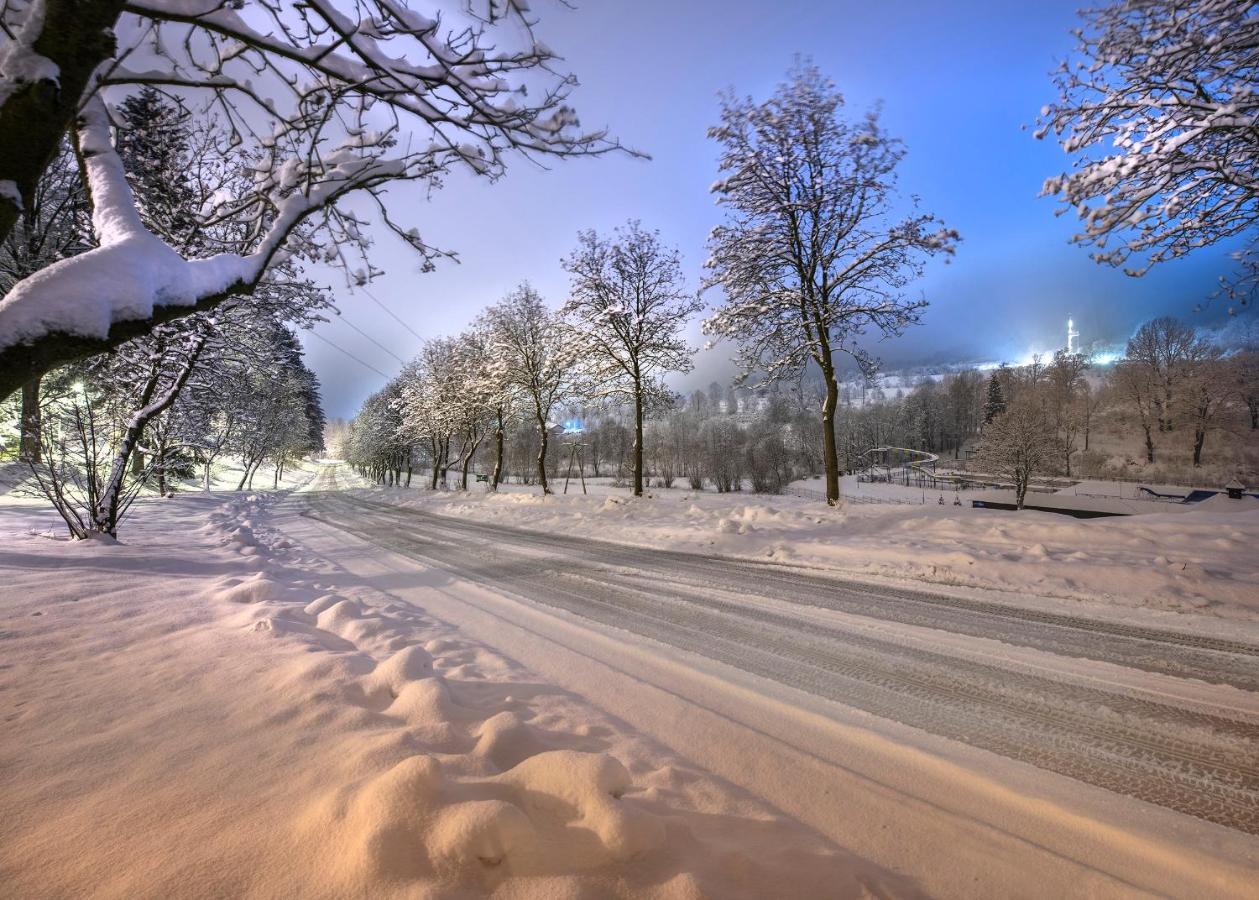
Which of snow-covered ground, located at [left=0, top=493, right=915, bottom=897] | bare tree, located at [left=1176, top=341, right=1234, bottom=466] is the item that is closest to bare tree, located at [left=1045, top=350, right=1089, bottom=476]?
bare tree, located at [left=1176, top=341, right=1234, bottom=466]

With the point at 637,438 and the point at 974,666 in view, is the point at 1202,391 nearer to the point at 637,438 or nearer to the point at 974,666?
the point at 637,438

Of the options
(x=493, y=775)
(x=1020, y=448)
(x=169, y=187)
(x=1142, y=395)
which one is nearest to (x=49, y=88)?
(x=493, y=775)

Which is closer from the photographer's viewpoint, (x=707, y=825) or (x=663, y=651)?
(x=707, y=825)

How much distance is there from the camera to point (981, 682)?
3.45 m

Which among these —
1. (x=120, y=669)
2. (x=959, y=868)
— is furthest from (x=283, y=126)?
(x=959, y=868)

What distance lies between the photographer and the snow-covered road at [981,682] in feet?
7.16

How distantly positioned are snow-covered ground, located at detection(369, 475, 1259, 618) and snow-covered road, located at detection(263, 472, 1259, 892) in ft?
2.57

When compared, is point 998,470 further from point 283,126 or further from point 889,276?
point 283,126

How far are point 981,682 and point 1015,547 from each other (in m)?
4.62

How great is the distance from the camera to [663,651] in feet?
13.7

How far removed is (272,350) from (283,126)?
36.2ft

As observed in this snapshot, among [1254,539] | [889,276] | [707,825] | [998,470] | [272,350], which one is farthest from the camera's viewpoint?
[998,470]

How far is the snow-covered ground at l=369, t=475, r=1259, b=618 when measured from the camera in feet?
16.7

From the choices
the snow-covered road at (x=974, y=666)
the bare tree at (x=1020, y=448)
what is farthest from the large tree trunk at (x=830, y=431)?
the bare tree at (x=1020, y=448)
